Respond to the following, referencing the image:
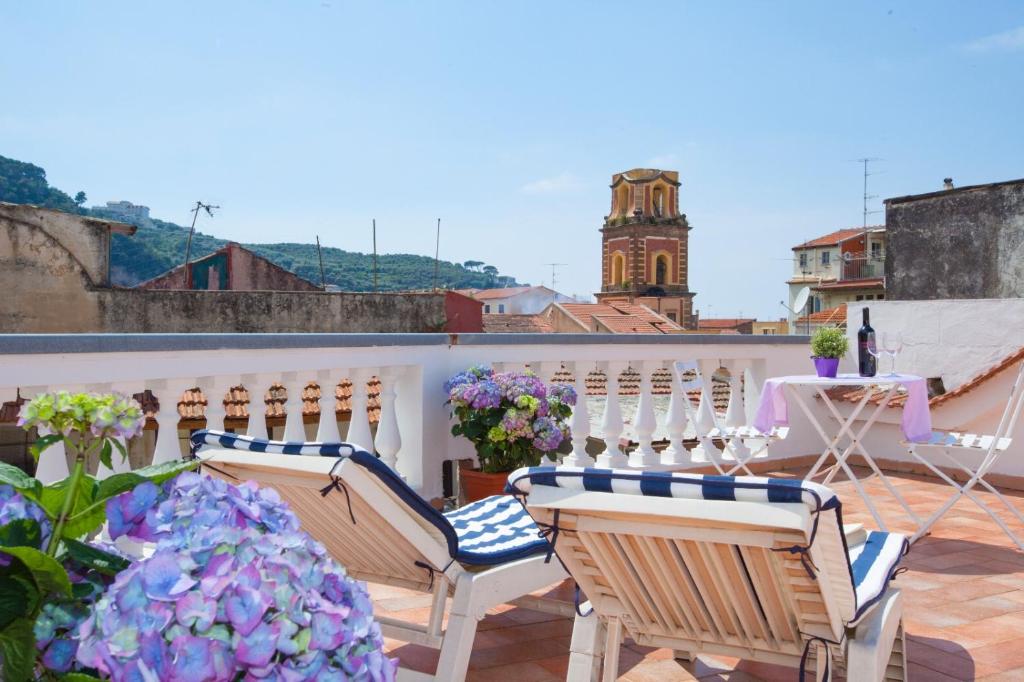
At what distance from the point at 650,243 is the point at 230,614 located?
76.0 metres

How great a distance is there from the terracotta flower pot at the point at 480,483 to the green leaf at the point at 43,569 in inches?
151

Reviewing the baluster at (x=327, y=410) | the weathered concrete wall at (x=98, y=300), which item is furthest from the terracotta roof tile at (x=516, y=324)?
the baluster at (x=327, y=410)

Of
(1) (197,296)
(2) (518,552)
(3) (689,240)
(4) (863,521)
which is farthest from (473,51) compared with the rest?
(3) (689,240)

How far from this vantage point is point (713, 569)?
6.97 feet

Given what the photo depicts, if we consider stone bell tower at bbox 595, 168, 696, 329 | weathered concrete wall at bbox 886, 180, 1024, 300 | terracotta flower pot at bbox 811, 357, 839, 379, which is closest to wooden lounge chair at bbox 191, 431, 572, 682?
terracotta flower pot at bbox 811, 357, 839, 379

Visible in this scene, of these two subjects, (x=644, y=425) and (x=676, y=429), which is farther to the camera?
(x=676, y=429)

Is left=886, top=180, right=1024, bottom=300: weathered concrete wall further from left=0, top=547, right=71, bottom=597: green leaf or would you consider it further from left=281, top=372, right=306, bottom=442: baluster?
left=0, top=547, right=71, bottom=597: green leaf

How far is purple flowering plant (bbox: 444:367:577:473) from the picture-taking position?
4.75 meters

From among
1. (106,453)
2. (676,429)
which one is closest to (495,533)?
(106,453)

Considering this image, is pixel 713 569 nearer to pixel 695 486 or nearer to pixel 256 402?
pixel 695 486

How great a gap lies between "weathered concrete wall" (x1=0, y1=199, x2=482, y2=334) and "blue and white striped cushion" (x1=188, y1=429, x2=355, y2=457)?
15337mm

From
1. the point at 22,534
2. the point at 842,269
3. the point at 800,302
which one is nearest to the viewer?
the point at 22,534

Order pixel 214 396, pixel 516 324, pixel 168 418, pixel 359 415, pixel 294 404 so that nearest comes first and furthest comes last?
pixel 168 418
pixel 214 396
pixel 294 404
pixel 359 415
pixel 516 324

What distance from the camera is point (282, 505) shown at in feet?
3.25
